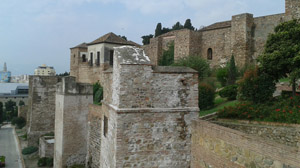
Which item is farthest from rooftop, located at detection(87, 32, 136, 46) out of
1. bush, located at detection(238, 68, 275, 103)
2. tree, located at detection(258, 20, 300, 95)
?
bush, located at detection(238, 68, 275, 103)

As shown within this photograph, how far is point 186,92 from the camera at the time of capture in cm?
634

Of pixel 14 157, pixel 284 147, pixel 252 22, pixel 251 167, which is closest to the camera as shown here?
pixel 284 147

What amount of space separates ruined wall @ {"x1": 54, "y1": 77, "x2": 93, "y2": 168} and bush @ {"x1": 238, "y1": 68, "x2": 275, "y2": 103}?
6.74 metres

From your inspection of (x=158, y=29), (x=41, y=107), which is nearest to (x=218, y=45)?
(x=41, y=107)

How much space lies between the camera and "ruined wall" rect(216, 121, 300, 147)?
676cm

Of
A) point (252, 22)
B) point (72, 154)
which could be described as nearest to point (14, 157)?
point (72, 154)

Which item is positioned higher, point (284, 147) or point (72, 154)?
point (284, 147)

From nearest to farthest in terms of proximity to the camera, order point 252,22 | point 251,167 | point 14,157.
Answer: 1. point 251,167
2. point 14,157
3. point 252,22

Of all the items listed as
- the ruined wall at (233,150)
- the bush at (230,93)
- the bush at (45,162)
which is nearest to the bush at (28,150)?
the bush at (45,162)

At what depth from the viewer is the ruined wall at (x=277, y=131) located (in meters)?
6.76

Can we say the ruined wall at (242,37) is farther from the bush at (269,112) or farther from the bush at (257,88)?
the bush at (269,112)

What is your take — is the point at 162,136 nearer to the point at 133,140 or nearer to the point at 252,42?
the point at 133,140

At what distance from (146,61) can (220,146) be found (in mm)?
2440

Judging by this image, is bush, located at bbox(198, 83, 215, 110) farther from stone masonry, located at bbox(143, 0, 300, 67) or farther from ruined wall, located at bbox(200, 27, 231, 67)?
ruined wall, located at bbox(200, 27, 231, 67)
